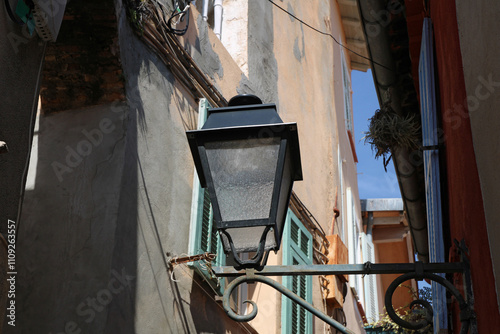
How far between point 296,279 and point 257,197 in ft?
20.7

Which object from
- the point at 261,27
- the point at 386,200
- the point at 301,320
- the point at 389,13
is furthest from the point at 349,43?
the point at 389,13

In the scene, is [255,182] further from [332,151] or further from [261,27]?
[332,151]

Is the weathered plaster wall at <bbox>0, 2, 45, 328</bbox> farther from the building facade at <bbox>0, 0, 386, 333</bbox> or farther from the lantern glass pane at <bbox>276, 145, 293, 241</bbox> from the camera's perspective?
the lantern glass pane at <bbox>276, 145, 293, 241</bbox>

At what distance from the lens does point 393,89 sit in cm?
687

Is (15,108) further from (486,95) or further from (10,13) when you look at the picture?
(486,95)

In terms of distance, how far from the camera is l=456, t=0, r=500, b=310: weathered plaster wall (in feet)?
8.74

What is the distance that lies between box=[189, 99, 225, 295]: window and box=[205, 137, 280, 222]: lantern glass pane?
3.35 metres

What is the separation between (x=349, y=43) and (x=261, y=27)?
8.88m

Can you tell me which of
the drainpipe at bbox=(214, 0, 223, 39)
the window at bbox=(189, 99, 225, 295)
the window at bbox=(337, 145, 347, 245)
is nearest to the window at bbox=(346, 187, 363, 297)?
the window at bbox=(337, 145, 347, 245)

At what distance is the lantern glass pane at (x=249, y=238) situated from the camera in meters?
2.98

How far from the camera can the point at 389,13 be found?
6.35m

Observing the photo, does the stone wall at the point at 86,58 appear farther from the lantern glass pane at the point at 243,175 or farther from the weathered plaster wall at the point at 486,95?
the weathered plaster wall at the point at 486,95

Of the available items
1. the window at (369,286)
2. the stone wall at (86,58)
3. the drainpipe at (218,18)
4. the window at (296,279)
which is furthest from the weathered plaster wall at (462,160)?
the window at (369,286)

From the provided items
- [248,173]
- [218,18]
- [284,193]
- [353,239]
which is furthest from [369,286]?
[248,173]
